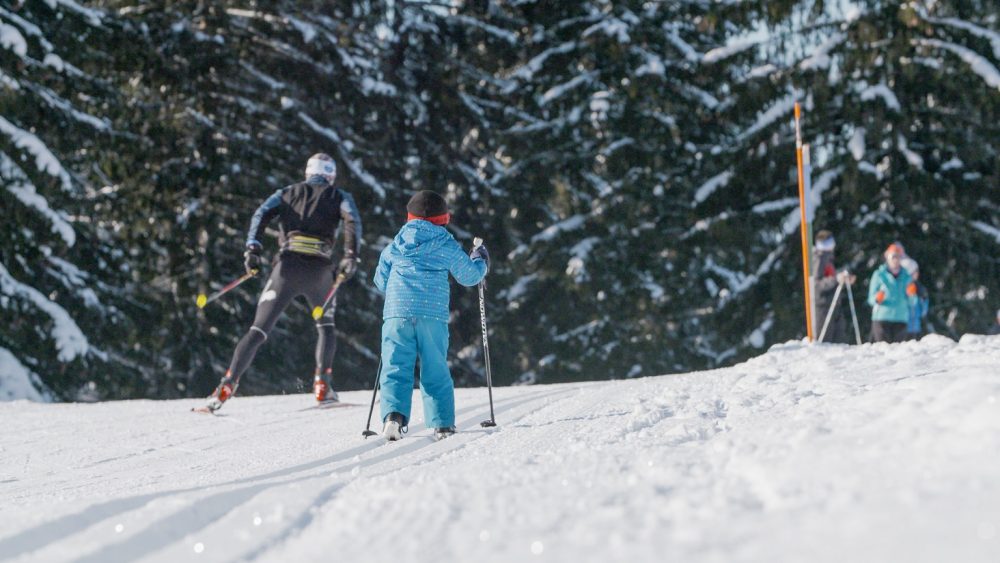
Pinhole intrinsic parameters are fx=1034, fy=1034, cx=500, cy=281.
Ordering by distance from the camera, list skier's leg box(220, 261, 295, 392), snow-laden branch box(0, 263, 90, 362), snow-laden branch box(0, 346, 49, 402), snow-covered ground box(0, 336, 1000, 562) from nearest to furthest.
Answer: snow-covered ground box(0, 336, 1000, 562) → skier's leg box(220, 261, 295, 392) → snow-laden branch box(0, 346, 49, 402) → snow-laden branch box(0, 263, 90, 362)

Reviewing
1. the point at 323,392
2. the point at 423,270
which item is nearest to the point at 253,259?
the point at 323,392

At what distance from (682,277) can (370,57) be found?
23.3 feet

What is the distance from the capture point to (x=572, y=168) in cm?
1962

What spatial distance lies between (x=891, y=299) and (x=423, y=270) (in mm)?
7674

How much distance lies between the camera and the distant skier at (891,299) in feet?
39.0

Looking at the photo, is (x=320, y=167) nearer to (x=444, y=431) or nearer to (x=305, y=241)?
(x=305, y=241)

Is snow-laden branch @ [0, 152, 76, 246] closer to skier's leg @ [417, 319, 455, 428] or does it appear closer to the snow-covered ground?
the snow-covered ground

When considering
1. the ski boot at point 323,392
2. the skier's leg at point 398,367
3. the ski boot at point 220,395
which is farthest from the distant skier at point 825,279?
the skier's leg at point 398,367

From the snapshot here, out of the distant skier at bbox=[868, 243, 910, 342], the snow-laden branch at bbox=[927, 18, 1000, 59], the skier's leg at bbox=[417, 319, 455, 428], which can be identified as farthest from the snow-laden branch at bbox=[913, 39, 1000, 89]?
the skier's leg at bbox=[417, 319, 455, 428]

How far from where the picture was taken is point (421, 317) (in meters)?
6.00

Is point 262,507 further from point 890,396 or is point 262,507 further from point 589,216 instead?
point 589,216

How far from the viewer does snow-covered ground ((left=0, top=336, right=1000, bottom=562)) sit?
8.30 feet

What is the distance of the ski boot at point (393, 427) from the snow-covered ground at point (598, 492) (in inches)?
2.8

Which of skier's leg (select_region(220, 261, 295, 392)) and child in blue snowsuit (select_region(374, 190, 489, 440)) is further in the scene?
skier's leg (select_region(220, 261, 295, 392))
